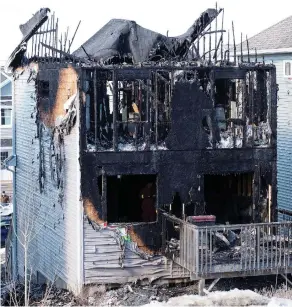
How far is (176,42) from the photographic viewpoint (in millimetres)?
22109

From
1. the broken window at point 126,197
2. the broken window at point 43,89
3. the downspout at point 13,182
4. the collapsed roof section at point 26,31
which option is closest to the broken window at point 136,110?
the broken window at point 126,197

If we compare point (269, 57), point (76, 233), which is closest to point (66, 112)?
point (76, 233)

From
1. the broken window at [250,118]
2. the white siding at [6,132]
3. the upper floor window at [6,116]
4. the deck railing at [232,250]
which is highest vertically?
the broken window at [250,118]

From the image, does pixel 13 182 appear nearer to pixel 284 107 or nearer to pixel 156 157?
pixel 156 157

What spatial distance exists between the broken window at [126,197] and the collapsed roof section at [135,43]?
3.19m

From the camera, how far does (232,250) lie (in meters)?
17.8

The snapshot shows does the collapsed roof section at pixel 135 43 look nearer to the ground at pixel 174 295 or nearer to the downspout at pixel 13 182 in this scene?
the downspout at pixel 13 182

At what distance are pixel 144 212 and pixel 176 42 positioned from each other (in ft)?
16.9

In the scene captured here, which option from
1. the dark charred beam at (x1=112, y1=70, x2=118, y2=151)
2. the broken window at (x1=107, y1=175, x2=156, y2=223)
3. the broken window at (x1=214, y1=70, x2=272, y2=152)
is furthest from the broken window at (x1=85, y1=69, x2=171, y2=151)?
the broken window at (x1=107, y1=175, x2=156, y2=223)

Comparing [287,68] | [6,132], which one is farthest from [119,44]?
[6,132]

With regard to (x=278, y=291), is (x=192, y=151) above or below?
above

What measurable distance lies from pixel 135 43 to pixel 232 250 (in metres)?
6.60

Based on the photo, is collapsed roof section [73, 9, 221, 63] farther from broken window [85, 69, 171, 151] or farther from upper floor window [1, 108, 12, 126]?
upper floor window [1, 108, 12, 126]

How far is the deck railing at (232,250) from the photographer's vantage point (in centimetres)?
1675
